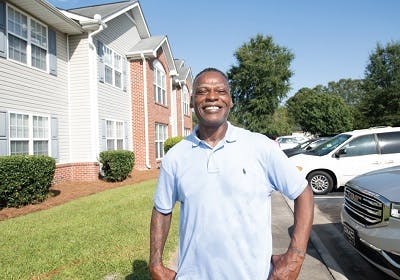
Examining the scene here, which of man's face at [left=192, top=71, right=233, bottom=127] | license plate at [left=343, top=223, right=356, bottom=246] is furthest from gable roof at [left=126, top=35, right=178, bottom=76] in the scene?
man's face at [left=192, top=71, right=233, bottom=127]

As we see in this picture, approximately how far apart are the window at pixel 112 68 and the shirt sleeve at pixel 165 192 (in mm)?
14371

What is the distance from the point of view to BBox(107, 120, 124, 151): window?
16297 mm

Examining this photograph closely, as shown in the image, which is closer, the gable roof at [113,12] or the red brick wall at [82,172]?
the red brick wall at [82,172]

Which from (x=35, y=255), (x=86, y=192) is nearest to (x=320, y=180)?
(x=86, y=192)

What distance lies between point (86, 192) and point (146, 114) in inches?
311

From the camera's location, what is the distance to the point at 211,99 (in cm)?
232

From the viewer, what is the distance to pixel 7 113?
35.4ft

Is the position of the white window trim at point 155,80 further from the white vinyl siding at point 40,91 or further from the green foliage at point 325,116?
the green foliage at point 325,116

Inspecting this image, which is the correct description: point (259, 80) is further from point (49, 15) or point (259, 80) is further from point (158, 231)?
point (158, 231)

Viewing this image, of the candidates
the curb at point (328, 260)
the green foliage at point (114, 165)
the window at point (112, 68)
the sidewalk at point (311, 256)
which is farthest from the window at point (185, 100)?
the curb at point (328, 260)

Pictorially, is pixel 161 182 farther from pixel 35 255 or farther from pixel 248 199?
pixel 35 255

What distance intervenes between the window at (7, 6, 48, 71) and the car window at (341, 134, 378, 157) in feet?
32.4

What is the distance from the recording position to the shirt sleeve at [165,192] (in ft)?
7.54

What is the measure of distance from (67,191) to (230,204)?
1111 cm
